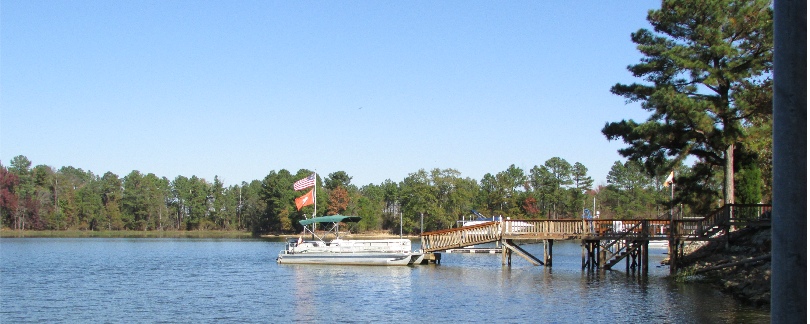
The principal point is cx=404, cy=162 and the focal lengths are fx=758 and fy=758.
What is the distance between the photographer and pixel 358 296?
94.7 ft

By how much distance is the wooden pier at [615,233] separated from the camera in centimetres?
3288

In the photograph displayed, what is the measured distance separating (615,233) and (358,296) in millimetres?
15874

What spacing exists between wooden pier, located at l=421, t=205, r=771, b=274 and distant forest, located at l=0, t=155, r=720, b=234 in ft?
195

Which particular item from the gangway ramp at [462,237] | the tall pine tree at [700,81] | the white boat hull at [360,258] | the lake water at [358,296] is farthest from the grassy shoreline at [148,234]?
the tall pine tree at [700,81]

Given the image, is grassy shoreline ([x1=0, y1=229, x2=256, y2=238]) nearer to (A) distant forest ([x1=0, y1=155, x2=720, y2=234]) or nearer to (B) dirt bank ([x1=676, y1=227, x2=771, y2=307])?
(A) distant forest ([x1=0, y1=155, x2=720, y2=234])

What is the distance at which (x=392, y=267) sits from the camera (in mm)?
43188

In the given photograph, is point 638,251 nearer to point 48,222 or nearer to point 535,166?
point 535,166

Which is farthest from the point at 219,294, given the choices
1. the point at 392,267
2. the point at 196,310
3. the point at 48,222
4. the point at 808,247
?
the point at 48,222

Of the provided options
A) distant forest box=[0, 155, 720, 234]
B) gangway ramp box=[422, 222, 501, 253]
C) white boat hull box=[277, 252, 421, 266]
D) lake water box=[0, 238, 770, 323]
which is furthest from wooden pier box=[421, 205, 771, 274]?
distant forest box=[0, 155, 720, 234]

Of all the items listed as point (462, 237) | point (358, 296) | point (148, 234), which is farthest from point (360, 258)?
point (148, 234)

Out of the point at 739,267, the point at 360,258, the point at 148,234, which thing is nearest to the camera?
the point at 739,267

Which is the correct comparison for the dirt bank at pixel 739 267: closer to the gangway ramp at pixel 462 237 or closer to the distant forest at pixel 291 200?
the gangway ramp at pixel 462 237

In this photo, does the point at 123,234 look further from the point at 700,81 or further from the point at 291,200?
the point at 700,81

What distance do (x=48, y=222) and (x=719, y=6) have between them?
11370 centimetres
